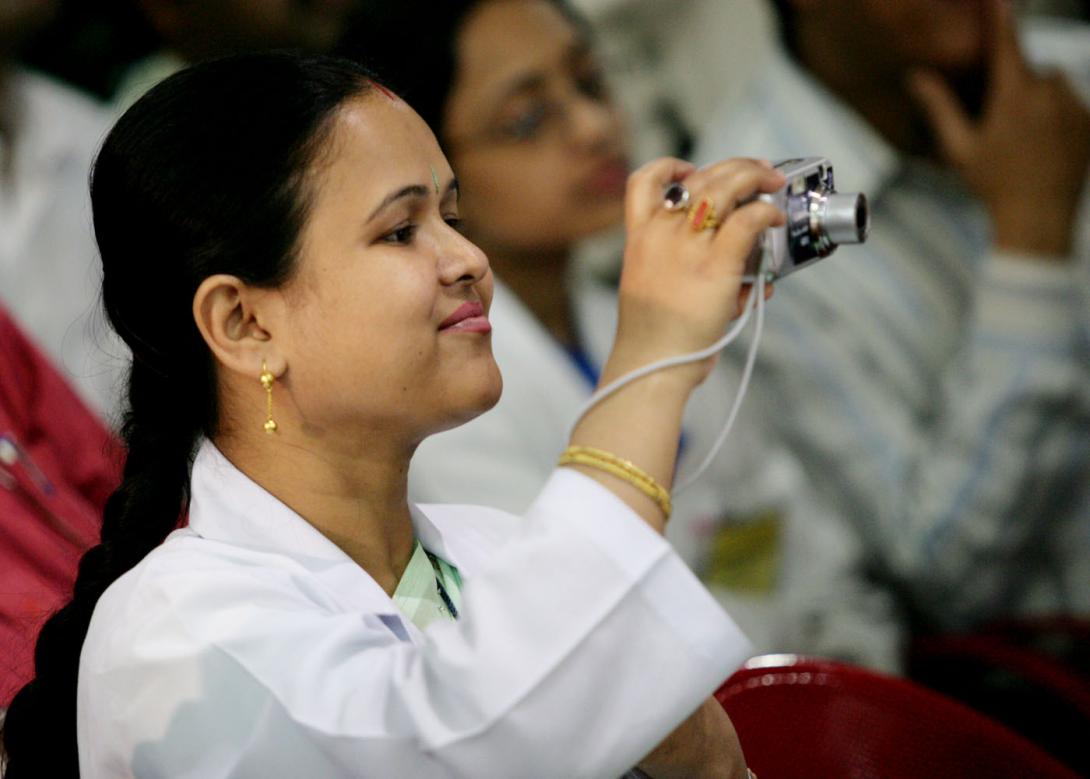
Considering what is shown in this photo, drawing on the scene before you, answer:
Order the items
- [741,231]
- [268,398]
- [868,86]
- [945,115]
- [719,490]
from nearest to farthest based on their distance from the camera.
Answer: [741,231]
[268,398]
[719,490]
[945,115]
[868,86]

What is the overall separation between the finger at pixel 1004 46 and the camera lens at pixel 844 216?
5.34ft

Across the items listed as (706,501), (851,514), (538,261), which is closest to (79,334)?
(538,261)

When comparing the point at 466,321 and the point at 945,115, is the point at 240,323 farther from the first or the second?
the point at 945,115

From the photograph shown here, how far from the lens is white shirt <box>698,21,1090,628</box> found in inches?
100

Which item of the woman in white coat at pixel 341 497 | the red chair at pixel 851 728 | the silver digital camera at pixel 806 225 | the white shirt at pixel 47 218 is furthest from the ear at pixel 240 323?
the white shirt at pixel 47 218

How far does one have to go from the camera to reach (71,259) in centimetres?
288

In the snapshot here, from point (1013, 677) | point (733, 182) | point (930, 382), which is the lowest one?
point (1013, 677)

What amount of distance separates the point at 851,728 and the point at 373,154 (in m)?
0.77

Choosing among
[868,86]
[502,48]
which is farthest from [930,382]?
[502,48]

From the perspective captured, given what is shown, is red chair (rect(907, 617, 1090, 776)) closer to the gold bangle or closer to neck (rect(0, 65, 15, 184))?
the gold bangle

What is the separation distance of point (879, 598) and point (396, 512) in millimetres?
A: 1515

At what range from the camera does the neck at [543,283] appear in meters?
2.57

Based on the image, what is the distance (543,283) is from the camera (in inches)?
103

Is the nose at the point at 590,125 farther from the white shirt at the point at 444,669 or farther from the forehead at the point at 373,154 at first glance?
the white shirt at the point at 444,669
